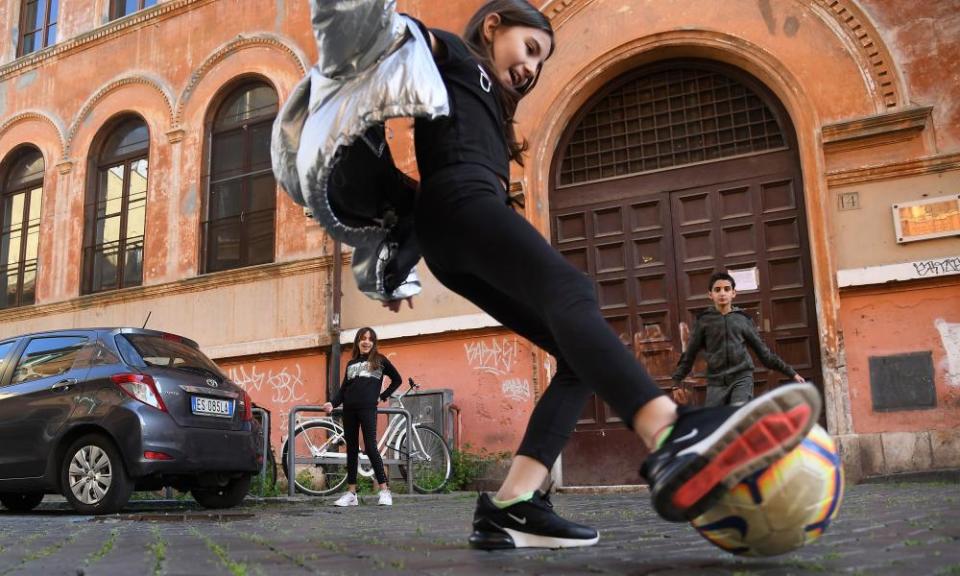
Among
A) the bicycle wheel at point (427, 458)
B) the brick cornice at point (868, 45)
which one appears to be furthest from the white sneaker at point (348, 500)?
the brick cornice at point (868, 45)

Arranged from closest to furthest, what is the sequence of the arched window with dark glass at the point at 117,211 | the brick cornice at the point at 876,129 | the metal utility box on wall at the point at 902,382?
the metal utility box on wall at the point at 902,382
the brick cornice at the point at 876,129
the arched window with dark glass at the point at 117,211

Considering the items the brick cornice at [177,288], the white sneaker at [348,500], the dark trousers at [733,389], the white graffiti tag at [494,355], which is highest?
the brick cornice at [177,288]

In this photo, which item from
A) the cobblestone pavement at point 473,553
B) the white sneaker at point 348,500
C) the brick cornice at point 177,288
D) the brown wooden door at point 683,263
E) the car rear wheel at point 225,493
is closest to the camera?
the cobblestone pavement at point 473,553

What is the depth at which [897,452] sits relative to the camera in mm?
8344

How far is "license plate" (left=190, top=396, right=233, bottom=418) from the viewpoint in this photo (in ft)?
24.2

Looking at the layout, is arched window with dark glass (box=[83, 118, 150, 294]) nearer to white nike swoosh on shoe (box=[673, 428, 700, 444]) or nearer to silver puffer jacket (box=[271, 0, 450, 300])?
silver puffer jacket (box=[271, 0, 450, 300])

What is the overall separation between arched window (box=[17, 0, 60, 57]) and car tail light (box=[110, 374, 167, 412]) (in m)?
11.9

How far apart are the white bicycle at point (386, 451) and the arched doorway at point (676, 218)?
1579 mm

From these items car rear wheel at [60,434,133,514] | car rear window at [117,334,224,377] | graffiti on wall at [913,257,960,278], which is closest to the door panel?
car rear wheel at [60,434,133,514]

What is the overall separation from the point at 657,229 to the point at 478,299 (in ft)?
25.1

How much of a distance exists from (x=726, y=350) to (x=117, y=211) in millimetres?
11631

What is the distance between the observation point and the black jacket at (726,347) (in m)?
6.84

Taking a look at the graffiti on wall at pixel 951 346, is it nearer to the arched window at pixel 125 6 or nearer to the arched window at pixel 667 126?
the arched window at pixel 667 126

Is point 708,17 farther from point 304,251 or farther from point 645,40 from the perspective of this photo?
point 304,251
